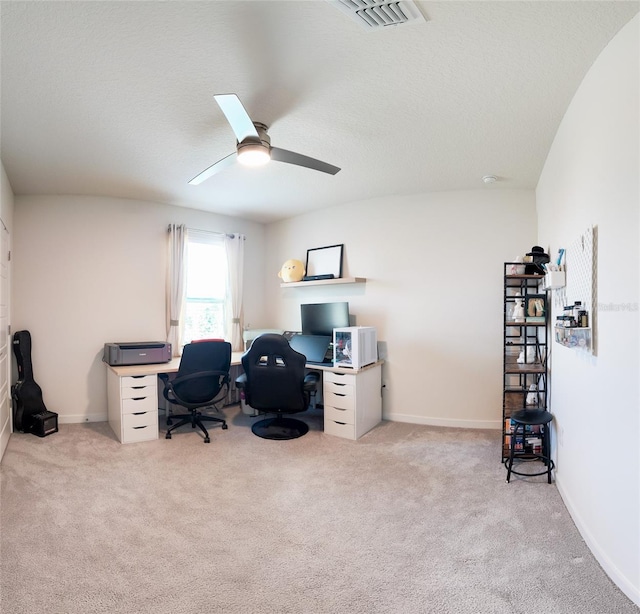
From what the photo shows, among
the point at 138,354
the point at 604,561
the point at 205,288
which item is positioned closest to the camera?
the point at 604,561

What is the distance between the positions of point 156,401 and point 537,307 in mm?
3434

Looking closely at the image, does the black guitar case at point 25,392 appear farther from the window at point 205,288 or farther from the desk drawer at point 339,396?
the desk drawer at point 339,396

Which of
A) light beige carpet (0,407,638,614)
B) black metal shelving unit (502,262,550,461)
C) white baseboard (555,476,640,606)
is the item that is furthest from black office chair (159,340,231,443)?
white baseboard (555,476,640,606)

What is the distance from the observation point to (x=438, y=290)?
395 centimetres

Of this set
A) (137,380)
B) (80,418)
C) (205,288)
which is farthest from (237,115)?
(80,418)

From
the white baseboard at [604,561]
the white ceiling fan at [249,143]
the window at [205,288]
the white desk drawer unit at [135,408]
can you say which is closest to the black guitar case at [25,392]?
Result: the white desk drawer unit at [135,408]

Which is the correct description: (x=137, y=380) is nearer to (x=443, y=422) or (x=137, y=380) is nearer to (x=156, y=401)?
(x=156, y=401)

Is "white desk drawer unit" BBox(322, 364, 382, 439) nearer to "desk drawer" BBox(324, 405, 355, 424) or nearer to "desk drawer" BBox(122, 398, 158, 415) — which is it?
"desk drawer" BBox(324, 405, 355, 424)

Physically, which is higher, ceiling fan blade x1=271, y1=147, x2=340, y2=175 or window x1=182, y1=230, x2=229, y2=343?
ceiling fan blade x1=271, y1=147, x2=340, y2=175

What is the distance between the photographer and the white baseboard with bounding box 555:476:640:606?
5.08 feet

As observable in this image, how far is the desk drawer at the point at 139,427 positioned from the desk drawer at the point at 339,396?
64.2 inches

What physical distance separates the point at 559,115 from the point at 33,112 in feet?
10.7

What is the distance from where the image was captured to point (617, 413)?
1684 mm

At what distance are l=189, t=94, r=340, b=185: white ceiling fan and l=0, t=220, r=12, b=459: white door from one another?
2077 mm
